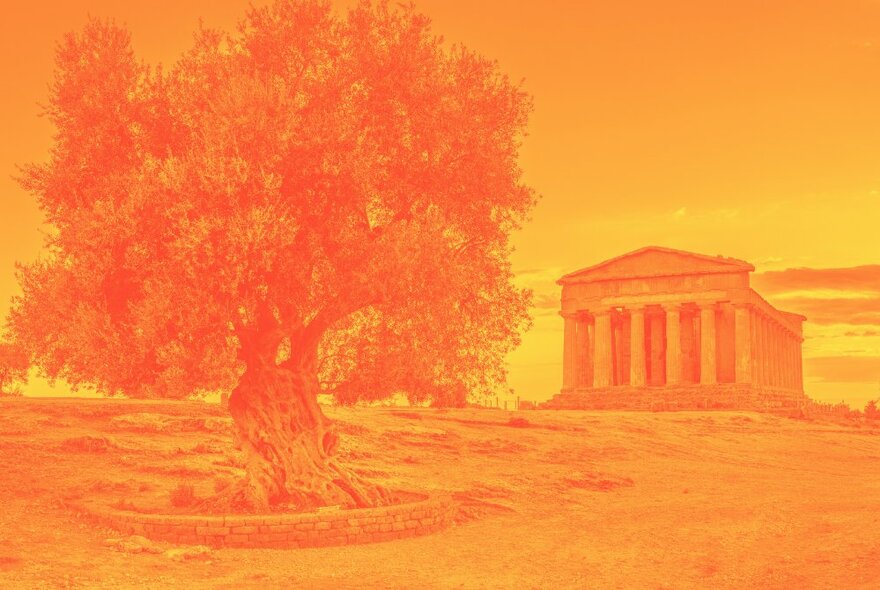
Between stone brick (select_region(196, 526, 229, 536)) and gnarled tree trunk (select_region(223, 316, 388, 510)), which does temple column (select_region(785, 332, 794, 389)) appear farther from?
stone brick (select_region(196, 526, 229, 536))

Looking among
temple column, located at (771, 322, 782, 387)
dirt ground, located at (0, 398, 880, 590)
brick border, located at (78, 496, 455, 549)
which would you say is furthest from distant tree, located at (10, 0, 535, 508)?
temple column, located at (771, 322, 782, 387)

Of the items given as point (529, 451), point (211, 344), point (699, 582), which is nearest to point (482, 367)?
point (211, 344)

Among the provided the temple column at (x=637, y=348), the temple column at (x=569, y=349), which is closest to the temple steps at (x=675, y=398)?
the temple column at (x=637, y=348)

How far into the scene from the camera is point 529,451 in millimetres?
31281

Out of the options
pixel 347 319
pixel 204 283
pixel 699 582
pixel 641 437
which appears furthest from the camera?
pixel 641 437

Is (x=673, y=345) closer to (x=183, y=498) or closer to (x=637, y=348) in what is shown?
(x=637, y=348)

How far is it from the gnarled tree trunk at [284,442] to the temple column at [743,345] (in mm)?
54117

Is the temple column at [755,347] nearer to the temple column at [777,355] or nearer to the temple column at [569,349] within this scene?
the temple column at [777,355]

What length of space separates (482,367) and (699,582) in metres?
7.85

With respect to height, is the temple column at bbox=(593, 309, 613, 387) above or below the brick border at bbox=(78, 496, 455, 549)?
above

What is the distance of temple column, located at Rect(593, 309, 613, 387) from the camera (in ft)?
243

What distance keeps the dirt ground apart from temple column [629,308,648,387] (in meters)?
32.2

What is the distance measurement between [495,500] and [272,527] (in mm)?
7042

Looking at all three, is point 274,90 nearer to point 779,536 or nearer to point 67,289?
point 67,289
